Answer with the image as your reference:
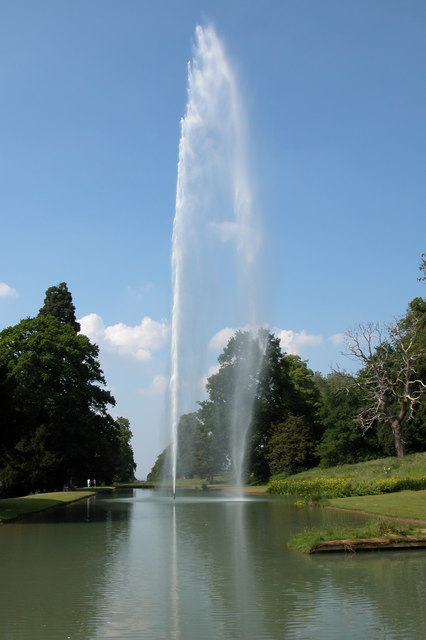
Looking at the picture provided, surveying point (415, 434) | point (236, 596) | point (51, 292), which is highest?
point (51, 292)

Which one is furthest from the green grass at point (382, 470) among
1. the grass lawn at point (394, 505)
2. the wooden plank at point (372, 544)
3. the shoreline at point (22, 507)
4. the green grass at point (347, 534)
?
the wooden plank at point (372, 544)

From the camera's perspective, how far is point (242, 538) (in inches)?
800

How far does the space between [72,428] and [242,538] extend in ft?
119

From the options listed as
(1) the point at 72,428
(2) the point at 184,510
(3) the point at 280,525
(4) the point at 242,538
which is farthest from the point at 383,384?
(4) the point at 242,538

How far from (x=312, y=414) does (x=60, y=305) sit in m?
30.5

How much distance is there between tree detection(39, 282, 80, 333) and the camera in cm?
6556

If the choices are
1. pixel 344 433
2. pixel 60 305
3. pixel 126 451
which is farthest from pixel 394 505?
pixel 126 451

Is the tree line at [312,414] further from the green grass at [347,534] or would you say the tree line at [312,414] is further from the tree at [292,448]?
the green grass at [347,534]

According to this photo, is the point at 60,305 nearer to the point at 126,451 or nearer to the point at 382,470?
the point at 382,470

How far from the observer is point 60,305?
65.7 metres

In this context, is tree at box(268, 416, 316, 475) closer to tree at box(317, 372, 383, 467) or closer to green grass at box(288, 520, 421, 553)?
tree at box(317, 372, 383, 467)

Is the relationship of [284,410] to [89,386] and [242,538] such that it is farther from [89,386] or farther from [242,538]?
[242,538]

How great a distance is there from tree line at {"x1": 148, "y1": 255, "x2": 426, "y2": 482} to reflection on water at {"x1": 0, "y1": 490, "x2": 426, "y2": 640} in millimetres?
37554

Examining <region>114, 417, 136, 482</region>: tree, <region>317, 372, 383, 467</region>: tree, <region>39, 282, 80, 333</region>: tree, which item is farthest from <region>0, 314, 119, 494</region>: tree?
<region>114, 417, 136, 482</region>: tree
